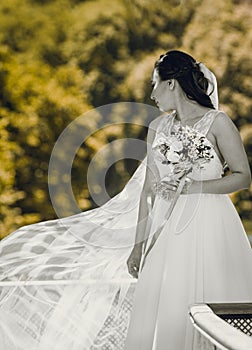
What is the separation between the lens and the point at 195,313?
1229 mm

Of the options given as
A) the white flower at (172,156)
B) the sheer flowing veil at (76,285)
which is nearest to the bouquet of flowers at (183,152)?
the white flower at (172,156)

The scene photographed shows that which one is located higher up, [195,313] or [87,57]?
[87,57]

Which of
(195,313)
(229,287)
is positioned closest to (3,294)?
(229,287)

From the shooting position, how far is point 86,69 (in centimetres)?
414

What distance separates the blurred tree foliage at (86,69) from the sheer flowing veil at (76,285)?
114cm

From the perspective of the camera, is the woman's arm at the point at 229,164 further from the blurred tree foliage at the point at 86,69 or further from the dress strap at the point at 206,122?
the blurred tree foliage at the point at 86,69

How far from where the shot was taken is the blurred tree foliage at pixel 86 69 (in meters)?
4.08

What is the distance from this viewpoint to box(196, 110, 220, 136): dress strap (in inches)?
88.2

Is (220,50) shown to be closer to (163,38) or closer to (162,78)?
(163,38)

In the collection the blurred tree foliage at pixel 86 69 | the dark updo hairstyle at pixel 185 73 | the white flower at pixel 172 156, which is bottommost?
the white flower at pixel 172 156

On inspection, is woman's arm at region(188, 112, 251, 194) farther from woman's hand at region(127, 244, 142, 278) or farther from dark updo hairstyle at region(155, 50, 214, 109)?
woman's hand at region(127, 244, 142, 278)

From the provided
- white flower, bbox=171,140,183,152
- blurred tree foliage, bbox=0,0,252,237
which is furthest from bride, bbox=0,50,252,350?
blurred tree foliage, bbox=0,0,252,237

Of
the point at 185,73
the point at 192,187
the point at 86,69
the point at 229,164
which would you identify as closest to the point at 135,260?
the point at 192,187

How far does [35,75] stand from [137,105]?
25.0 inches
